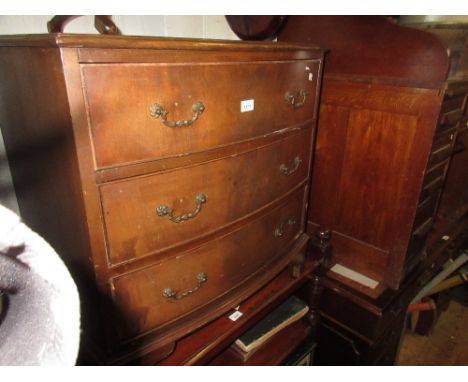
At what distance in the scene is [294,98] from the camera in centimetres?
92

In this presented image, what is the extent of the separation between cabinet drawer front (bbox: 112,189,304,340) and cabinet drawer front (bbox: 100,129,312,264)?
0.05 metres

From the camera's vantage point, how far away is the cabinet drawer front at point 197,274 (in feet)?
2.39

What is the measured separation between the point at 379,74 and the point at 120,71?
37.0 inches

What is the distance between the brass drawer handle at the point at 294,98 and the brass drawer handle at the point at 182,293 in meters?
0.50

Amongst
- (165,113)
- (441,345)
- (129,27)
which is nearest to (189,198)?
(165,113)

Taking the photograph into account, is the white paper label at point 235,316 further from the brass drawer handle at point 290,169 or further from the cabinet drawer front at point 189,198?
the brass drawer handle at point 290,169

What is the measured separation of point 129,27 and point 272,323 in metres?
1.16

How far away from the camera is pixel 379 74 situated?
3.83 feet

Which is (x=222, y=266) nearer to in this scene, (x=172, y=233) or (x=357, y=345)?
(x=172, y=233)

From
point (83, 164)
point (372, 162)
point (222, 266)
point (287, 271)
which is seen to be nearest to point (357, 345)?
point (287, 271)

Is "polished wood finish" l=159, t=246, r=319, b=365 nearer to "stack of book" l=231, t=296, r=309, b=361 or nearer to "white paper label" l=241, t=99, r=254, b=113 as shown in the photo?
"stack of book" l=231, t=296, r=309, b=361

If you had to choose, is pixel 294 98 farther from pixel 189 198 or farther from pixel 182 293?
pixel 182 293

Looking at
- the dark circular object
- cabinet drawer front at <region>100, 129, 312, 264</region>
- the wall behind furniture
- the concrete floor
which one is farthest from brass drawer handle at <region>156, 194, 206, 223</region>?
the concrete floor

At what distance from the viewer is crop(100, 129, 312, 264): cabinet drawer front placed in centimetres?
64
